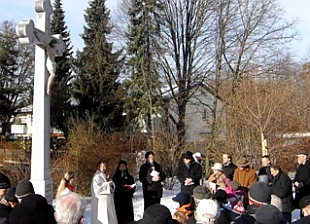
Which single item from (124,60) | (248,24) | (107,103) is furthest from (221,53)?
(107,103)

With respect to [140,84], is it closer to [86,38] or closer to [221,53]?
[221,53]

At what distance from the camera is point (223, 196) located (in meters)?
5.29

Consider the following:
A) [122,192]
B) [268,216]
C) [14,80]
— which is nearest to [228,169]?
[122,192]

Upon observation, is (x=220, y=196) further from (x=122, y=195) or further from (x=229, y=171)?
(x=229, y=171)

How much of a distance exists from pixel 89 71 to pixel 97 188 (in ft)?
76.7

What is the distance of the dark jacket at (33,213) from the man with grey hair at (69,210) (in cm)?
20

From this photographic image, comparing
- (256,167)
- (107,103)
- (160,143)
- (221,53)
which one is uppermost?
(221,53)

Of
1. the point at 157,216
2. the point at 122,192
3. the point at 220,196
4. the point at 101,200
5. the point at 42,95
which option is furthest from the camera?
the point at 122,192

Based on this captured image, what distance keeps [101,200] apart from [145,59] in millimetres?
17474

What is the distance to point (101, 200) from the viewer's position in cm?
731

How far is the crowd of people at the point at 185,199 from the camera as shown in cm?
339

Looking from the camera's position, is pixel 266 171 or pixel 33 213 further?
pixel 266 171

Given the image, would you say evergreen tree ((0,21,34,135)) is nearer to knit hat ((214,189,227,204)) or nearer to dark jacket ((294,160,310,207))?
dark jacket ((294,160,310,207))

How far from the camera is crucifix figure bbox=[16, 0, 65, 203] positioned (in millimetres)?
6953
